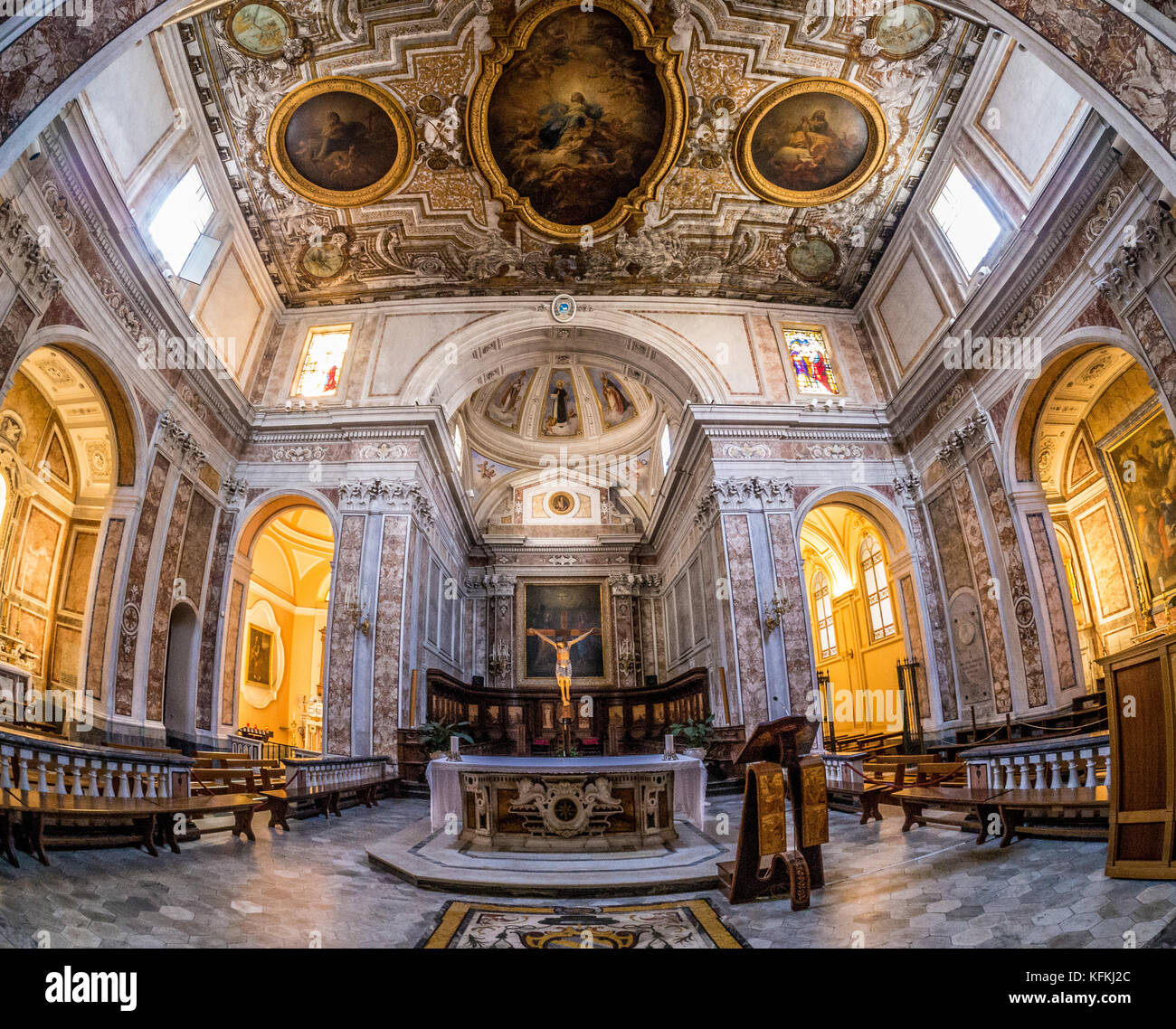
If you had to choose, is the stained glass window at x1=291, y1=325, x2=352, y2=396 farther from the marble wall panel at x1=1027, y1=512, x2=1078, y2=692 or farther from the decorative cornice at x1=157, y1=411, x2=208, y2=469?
the marble wall panel at x1=1027, y1=512, x2=1078, y2=692

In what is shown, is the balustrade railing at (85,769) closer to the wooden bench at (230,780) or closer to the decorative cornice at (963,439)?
the wooden bench at (230,780)

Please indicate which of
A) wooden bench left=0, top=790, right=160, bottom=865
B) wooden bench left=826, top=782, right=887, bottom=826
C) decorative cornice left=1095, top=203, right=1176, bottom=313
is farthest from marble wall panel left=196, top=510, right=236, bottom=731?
decorative cornice left=1095, top=203, right=1176, bottom=313

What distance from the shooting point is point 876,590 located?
70.6 ft

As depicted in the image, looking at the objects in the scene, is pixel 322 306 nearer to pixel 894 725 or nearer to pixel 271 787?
pixel 271 787

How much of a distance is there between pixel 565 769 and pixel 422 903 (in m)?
1.95

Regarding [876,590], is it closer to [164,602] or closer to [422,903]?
[164,602]

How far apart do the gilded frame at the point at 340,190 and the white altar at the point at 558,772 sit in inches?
485

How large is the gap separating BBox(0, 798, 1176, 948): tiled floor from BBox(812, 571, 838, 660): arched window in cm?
1924

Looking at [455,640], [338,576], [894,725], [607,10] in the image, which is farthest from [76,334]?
[894,725]

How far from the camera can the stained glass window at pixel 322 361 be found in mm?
17125

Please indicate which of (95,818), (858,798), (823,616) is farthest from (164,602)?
(823,616)

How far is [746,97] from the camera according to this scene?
45.8 feet

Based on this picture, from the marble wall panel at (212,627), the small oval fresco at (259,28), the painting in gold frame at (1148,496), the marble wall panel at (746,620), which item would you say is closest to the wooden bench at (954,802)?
the marble wall panel at (746,620)
